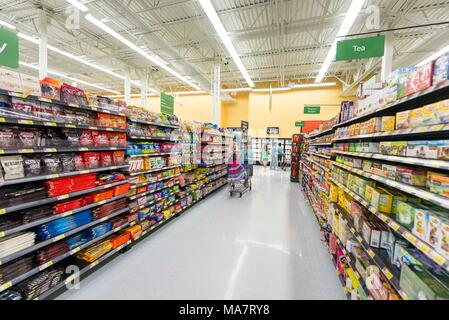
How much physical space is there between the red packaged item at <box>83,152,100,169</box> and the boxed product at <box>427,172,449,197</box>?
3.29 metres

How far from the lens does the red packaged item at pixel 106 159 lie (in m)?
2.74

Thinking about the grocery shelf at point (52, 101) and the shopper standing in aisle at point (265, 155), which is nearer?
the grocery shelf at point (52, 101)

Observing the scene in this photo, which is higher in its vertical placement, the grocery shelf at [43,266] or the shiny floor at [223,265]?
the grocery shelf at [43,266]

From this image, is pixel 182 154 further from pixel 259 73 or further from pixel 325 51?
pixel 259 73

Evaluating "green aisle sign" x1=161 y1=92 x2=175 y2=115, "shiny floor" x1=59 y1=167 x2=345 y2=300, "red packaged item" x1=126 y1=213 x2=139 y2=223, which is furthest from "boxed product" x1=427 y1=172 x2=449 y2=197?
"green aisle sign" x1=161 y1=92 x2=175 y2=115

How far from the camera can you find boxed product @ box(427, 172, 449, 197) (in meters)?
1.17

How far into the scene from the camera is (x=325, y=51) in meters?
9.16

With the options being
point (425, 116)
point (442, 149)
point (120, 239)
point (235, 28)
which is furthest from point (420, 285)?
point (235, 28)

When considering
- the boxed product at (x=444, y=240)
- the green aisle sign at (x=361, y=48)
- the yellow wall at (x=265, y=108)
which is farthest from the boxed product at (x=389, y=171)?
the yellow wall at (x=265, y=108)

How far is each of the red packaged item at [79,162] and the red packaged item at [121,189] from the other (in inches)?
22.6

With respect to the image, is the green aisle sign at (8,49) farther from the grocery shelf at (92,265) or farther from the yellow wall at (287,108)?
the yellow wall at (287,108)

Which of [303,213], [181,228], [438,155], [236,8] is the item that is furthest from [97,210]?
[236,8]

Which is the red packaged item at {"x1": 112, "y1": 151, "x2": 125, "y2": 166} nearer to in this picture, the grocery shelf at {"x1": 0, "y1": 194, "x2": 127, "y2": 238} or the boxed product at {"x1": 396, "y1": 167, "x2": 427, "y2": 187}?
the grocery shelf at {"x1": 0, "y1": 194, "x2": 127, "y2": 238}

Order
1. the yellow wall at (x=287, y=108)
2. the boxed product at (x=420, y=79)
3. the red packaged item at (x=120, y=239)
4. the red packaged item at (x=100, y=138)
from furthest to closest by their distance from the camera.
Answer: the yellow wall at (x=287, y=108) < the red packaged item at (x=120, y=239) < the red packaged item at (x=100, y=138) < the boxed product at (x=420, y=79)
